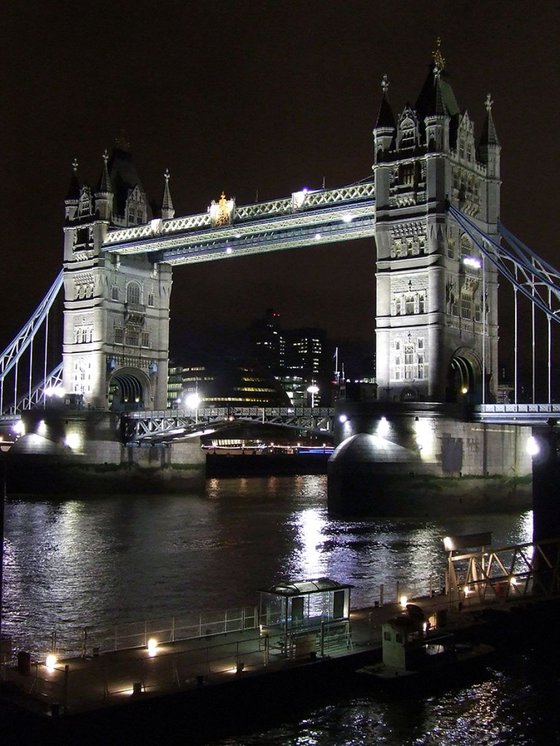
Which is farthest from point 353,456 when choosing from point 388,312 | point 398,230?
point 398,230

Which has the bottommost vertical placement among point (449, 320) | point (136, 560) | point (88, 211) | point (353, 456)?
point (136, 560)

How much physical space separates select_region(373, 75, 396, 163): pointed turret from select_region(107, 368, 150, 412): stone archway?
27.9m

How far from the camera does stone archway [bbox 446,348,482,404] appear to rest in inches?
2216

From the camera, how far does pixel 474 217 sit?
57.9 meters

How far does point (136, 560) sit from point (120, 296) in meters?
38.8

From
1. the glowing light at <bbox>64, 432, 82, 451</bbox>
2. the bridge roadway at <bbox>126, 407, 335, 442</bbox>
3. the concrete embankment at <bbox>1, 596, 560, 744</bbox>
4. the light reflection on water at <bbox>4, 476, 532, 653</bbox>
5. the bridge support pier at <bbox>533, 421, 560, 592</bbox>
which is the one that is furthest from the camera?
the glowing light at <bbox>64, 432, 82, 451</bbox>

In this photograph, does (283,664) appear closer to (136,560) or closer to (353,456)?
(136,560)

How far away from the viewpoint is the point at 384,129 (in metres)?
57.6

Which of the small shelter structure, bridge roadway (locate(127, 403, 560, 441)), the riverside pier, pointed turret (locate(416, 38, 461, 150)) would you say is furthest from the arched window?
the small shelter structure

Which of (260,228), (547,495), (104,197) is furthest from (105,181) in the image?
(547,495)

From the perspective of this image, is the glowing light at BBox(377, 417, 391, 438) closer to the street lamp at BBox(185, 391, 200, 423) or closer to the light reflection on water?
the light reflection on water

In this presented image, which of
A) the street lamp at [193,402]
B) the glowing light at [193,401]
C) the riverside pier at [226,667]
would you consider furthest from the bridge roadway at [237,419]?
the riverside pier at [226,667]

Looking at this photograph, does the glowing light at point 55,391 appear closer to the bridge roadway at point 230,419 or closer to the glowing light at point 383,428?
the bridge roadway at point 230,419

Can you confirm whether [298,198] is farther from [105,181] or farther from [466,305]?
[105,181]
